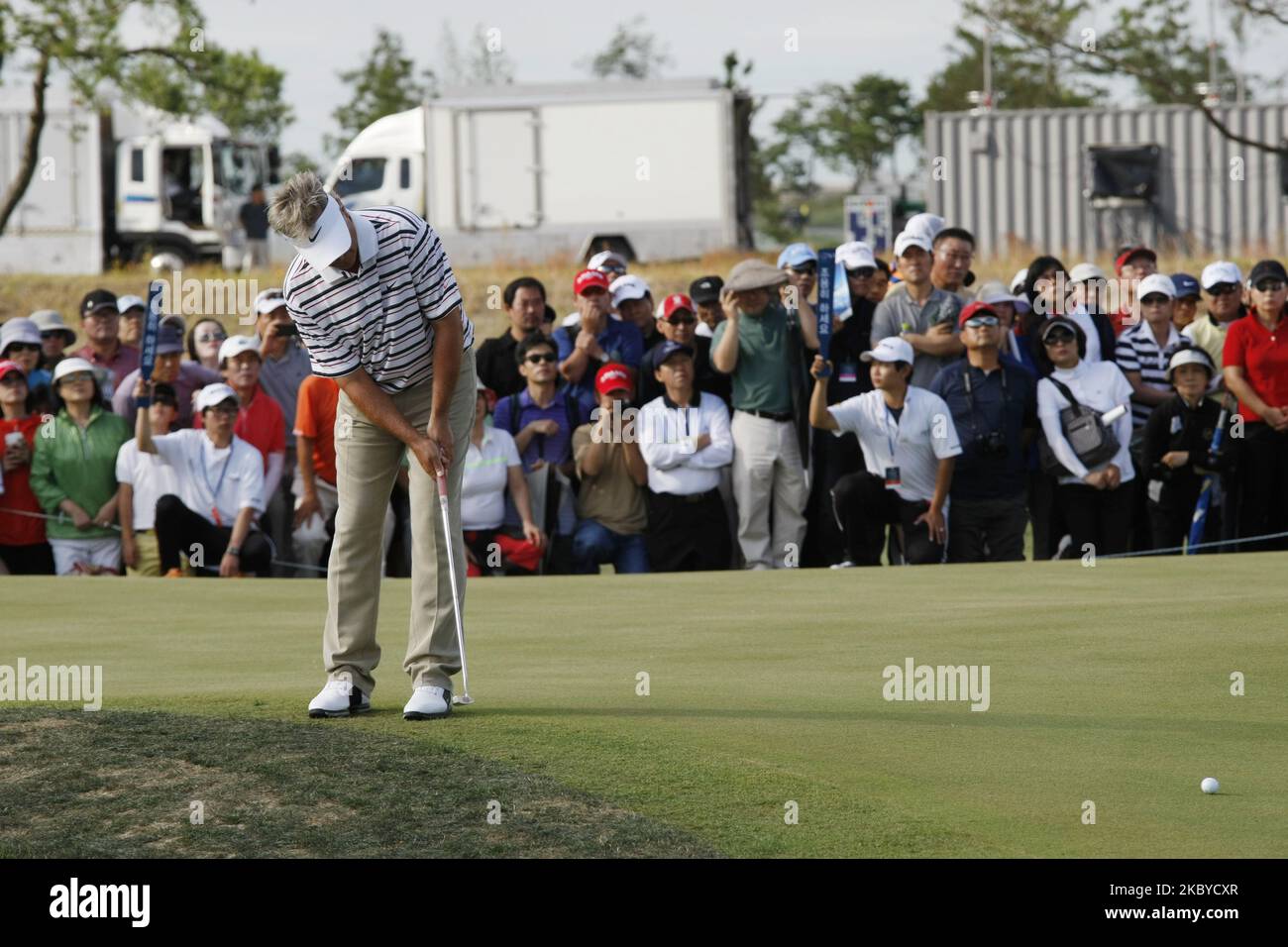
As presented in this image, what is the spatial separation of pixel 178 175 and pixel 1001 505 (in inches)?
1058

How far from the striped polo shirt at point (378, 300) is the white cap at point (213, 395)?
640cm

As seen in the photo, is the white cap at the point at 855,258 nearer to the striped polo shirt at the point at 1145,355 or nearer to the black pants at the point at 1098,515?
the striped polo shirt at the point at 1145,355

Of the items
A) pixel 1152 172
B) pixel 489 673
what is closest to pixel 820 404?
pixel 489 673

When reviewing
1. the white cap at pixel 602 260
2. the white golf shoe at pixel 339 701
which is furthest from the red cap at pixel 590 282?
the white golf shoe at pixel 339 701

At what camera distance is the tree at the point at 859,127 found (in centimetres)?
6119

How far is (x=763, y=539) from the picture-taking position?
13.4 m

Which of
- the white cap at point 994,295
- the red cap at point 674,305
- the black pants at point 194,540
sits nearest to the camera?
the black pants at point 194,540

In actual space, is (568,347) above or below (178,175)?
below

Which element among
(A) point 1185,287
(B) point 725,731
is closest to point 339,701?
(B) point 725,731

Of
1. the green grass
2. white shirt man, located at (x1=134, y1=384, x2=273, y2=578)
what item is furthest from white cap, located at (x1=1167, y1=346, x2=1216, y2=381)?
white shirt man, located at (x1=134, y1=384, x2=273, y2=578)

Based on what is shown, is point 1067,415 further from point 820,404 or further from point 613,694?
point 613,694

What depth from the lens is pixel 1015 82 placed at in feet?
178

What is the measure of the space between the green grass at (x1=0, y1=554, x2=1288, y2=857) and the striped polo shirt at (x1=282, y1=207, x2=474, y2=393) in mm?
1303

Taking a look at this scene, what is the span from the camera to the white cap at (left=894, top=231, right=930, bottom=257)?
44.5ft
